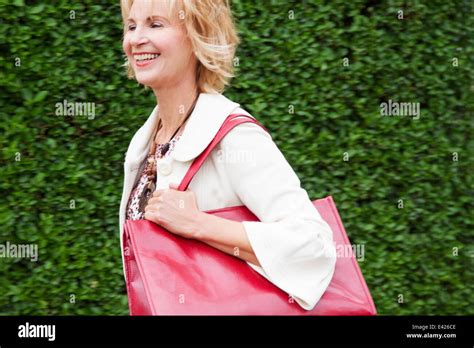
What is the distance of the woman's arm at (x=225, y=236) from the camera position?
7.80 feet

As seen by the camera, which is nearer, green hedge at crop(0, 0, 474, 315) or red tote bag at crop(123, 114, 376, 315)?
red tote bag at crop(123, 114, 376, 315)

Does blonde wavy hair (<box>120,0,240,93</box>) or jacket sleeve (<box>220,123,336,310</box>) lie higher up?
blonde wavy hair (<box>120,0,240,93</box>)

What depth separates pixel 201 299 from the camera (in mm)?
2324

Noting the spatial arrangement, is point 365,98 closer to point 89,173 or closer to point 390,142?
point 390,142

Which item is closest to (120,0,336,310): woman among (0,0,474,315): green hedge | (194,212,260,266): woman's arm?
(194,212,260,266): woman's arm

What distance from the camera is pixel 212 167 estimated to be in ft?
8.14

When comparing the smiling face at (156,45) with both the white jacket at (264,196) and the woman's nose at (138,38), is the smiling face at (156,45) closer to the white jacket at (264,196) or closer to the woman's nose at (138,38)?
the woman's nose at (138,38)

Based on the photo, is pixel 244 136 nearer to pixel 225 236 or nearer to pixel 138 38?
pixel 225 236

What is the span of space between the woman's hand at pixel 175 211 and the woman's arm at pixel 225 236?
0.06ft

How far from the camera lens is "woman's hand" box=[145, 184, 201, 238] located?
238 centimetres

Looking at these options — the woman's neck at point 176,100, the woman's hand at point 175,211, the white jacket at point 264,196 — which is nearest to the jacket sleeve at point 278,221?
the white jacket at point 264,196

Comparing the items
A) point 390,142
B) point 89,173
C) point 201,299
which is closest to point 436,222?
point 390,142

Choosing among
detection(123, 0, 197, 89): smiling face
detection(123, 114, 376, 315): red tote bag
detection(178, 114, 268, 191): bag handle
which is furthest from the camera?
detection(123, 0, 197, 89): smiling face

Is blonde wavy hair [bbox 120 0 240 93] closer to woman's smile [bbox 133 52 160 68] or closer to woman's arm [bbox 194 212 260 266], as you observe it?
woman's smile [bbox 133 52 160 68]
